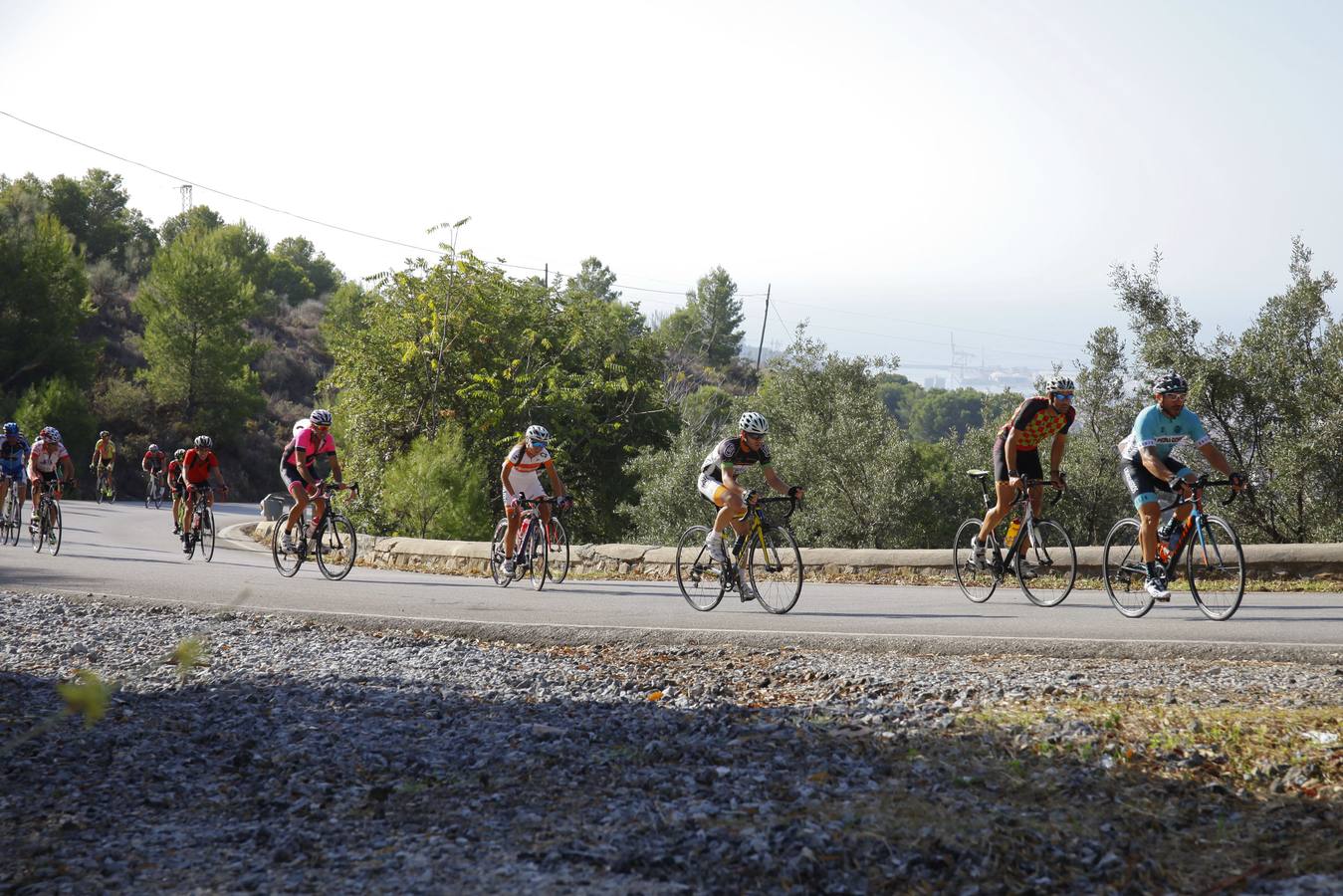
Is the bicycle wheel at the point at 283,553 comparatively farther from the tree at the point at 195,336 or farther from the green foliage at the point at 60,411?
the tree at the point at 195,336

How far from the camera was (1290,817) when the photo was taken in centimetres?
423

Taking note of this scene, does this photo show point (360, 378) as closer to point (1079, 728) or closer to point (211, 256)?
point (1079, 728)

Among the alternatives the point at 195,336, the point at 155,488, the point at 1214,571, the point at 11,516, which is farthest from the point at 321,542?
the point at 195,336

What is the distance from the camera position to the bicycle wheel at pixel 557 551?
13.3 m

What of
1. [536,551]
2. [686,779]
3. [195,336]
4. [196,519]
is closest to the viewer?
[686,779]

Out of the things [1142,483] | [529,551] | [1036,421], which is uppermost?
[1036,421]

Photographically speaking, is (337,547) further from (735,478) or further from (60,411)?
(60,411)

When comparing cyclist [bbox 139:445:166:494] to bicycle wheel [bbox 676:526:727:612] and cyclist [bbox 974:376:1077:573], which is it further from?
cyclist [bbox 974:376:1077:573]

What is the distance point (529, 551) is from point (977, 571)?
5.11 m

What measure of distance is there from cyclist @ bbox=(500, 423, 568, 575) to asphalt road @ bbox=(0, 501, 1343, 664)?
672 mm

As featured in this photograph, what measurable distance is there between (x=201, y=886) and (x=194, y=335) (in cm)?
6460

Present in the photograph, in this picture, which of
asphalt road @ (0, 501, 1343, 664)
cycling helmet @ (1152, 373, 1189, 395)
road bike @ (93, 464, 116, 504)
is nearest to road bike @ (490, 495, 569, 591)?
asphalt road @ (0, 501, 1343, 664)

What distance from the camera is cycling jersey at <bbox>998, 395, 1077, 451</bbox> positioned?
33.4 feet

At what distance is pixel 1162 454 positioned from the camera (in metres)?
9.24
